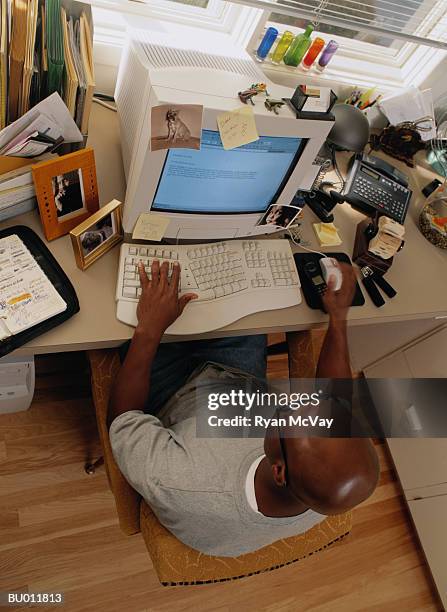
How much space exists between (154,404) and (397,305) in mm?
753

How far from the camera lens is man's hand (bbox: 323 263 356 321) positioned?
1.20 m

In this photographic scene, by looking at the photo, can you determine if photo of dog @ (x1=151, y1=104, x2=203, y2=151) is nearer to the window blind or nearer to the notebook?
the notebook

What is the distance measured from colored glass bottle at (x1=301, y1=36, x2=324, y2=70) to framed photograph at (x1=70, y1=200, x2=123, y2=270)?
936 millimetres

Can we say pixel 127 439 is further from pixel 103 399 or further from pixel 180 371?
pixel 180 371

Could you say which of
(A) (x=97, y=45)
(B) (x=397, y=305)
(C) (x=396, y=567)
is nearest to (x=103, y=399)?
(B) (x=397, y=305)

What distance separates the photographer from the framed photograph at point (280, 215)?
1181 mm

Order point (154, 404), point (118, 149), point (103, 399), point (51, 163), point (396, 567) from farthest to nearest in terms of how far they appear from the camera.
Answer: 1. point (396, 567)
2. point (118, 149)
3. point (154, 404)
4. point (103, 399)
5. point (51, 163)

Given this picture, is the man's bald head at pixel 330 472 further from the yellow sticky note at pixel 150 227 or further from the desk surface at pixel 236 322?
the yellow sticky note at pixel 150 227

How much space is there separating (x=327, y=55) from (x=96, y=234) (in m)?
1.05

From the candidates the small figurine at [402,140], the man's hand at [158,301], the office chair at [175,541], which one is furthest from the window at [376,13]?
the office chair at [175,541]

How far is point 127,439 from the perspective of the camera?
0.93 metres

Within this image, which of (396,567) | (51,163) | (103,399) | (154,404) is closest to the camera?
(51,163)

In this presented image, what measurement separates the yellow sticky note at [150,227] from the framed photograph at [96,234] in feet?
0.19

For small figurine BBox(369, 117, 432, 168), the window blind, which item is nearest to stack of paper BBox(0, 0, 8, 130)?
the window blind
